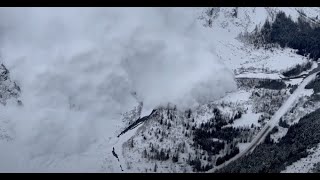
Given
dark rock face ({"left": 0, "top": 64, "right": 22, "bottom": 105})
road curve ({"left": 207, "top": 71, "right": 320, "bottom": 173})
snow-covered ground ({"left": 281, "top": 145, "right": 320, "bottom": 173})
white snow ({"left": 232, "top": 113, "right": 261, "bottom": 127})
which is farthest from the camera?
dark rock face ({"left": 0, "top": 64, "right": 22, "bottom": 105})

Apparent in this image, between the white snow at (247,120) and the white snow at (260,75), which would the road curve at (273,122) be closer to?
the white snow at (247,120)

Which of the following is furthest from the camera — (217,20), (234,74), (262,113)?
(217,20)

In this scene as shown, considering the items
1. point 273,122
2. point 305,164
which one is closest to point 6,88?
point 273,122

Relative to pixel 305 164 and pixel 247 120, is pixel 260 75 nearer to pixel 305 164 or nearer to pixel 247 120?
pixel 247 120

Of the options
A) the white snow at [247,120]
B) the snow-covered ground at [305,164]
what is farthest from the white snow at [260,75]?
the snow-covered ground at [305,164]

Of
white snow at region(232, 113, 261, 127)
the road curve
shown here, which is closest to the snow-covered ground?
the road curve

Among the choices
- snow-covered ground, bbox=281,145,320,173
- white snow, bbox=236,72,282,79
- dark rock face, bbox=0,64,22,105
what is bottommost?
snow-covered ground, bbox=281,145,320,173

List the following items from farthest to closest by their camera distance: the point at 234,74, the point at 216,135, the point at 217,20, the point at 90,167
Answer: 1. the point at 217,20
2. the point at 234,74
3. the point at 216,135
4. the point at 90,167

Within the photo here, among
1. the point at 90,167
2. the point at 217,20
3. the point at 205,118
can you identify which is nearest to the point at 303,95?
the point at 205,118

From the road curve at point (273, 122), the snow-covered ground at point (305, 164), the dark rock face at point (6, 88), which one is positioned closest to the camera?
the snow-covered ground at point (305, 164)

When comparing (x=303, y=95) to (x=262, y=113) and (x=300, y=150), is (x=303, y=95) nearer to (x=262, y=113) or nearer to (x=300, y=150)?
(x=262, y=113)

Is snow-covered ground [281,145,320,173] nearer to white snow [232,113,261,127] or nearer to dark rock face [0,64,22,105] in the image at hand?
white snow [232,113,261,127]
